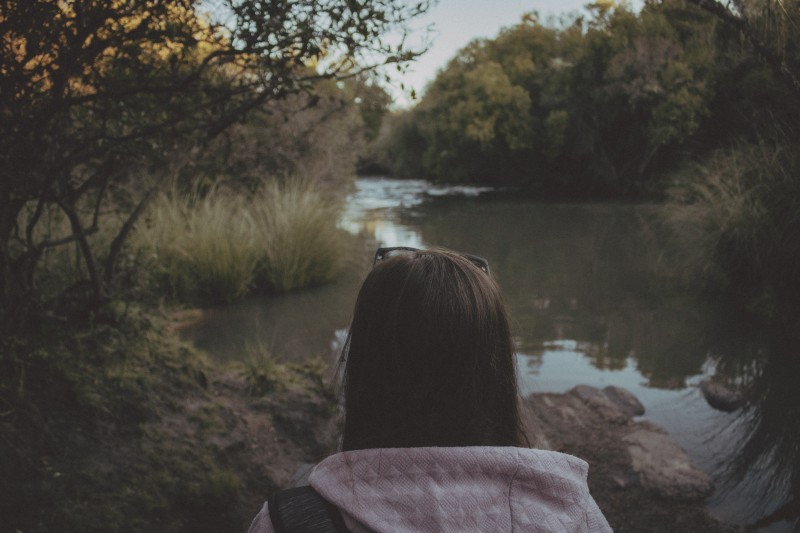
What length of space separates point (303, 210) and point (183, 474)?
606 cm

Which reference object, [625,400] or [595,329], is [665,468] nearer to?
[625,400]

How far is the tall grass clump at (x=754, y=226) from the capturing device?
6336mm

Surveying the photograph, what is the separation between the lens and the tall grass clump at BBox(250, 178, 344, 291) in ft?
29.0

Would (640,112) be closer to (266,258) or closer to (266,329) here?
(266,258)

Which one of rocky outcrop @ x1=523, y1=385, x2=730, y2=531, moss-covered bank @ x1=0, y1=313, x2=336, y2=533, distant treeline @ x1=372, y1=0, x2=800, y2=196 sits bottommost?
rocky outcrop @ x1=523, y1=385, x2=730, y2=531

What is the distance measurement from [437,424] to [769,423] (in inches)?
175

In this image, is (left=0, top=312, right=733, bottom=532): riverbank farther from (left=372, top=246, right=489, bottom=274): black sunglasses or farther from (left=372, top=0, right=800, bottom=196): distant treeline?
(left=372, top=0, right=800, bottom=196): distant treeline

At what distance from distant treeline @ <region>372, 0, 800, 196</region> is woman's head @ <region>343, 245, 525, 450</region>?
14.1 metres

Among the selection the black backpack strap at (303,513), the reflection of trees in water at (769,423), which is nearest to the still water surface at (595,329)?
the reflection of trees in water at (769,423)

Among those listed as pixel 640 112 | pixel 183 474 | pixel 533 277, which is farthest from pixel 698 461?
pixel 640 112

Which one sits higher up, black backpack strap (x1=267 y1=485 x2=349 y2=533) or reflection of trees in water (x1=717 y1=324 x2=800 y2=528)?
black backpack strap (x1=267 y1=485 x2=349 y2=533)

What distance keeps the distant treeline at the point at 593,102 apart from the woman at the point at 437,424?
1411 centimetres

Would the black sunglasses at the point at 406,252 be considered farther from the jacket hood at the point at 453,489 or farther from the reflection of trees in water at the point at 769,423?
the reflection of trees in water at the point at 769,423

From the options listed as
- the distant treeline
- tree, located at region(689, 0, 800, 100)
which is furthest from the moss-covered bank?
the distant treeline
